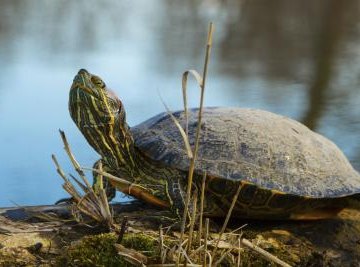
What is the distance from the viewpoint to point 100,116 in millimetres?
2809

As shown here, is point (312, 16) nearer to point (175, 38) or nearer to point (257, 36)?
point (257, 36)

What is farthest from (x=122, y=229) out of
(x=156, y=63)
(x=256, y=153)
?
(x=156, y=63)

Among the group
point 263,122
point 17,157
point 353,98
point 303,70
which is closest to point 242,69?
point 303,70

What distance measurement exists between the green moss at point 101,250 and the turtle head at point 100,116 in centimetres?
61

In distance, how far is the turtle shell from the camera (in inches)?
103

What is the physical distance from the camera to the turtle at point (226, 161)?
2.61 meters

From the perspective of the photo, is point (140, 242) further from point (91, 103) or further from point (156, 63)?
point (156, 63)

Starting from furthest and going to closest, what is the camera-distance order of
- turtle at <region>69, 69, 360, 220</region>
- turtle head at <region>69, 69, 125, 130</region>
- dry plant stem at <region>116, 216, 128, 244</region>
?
turtle head at <region>69, 69, 125, 130</region> → turtle at <region>69, 69, 360, 220</region> → dry plant stem at <region>116, 216, 128, 244</region>

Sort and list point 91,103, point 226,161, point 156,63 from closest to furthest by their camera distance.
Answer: point 226,161 < point 91,103 < point 156,63

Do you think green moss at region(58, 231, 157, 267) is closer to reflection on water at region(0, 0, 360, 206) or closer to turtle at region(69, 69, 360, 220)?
turtle at region(69, 69, 360, 220)

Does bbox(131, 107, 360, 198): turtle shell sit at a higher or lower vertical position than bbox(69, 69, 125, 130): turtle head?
lower

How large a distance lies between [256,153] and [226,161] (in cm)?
13

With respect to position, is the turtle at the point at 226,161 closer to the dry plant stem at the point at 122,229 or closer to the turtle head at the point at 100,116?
the turtle head at the point at 100,116

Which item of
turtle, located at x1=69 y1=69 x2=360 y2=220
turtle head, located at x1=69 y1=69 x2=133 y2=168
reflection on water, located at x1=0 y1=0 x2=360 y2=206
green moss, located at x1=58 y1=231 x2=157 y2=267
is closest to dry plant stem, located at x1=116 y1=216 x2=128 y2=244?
green moss, located at x1=58 y1=231 x2=157 y2=267
